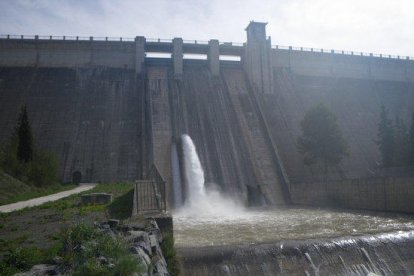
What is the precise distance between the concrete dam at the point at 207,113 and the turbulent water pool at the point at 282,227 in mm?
336

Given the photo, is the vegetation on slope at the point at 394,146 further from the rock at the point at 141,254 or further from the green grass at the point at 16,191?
the rock at the point at 141,254

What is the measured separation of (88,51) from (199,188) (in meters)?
17.5

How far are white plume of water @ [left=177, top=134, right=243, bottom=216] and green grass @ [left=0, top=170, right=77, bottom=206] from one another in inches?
286

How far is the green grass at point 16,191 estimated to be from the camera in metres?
17.9

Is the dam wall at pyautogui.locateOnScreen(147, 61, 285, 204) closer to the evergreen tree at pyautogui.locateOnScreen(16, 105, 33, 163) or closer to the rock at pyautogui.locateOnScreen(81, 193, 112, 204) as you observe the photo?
the evergreen tree at pyautogui.locateOnScreen(16, 105, 33, 163)

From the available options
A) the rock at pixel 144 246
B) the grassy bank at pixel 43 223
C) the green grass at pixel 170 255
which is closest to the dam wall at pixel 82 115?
the grassy bank at pixel 43 223

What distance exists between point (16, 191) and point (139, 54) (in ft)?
60.2

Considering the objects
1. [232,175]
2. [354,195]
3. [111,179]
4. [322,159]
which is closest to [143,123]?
[111,179]

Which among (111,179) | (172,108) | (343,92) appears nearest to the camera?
(111,179)

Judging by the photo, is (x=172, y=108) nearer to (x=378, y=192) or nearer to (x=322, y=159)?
(x=322, y=159)

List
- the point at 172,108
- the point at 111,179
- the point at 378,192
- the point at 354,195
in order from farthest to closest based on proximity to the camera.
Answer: the point at 172,108
the point at 111,179
the point at 354,195
the point at 378,192

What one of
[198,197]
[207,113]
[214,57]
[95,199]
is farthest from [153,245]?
[214,57]

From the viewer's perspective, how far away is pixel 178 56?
114 ft

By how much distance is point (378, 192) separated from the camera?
18.9 metres
